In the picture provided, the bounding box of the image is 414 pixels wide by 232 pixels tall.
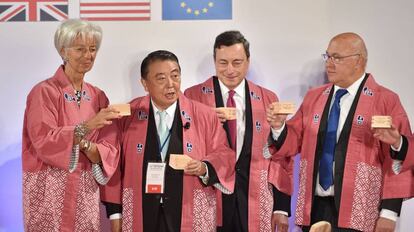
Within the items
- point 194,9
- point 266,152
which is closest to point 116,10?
point 194,9

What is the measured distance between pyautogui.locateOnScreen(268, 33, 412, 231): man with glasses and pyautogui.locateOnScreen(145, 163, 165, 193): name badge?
735 mm

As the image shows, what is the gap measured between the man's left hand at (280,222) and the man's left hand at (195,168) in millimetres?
747

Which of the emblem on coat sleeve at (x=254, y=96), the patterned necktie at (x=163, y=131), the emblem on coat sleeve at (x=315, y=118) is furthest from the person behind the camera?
the emblem on coat sleeve at (x=254, y=96)

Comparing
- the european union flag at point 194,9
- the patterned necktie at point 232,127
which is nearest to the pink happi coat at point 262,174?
the patterned necktie at point 232,127

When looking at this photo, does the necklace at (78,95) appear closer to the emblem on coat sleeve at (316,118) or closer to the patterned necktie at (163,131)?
the patterned necktie at (163,131)

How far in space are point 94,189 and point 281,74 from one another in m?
1.80

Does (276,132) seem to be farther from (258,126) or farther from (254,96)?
(254,96)

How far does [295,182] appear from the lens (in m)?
4.99

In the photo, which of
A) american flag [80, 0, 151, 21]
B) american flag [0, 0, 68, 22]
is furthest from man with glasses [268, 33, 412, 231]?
american flag [0, 0, 68, 22]

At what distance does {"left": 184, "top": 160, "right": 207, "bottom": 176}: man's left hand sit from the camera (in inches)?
149

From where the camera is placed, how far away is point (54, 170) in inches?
154

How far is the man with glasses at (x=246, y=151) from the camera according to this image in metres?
4.31

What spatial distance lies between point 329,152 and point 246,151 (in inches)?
21.3

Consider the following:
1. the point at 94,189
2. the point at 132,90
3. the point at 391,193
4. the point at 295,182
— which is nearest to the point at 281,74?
the point at 295,182
